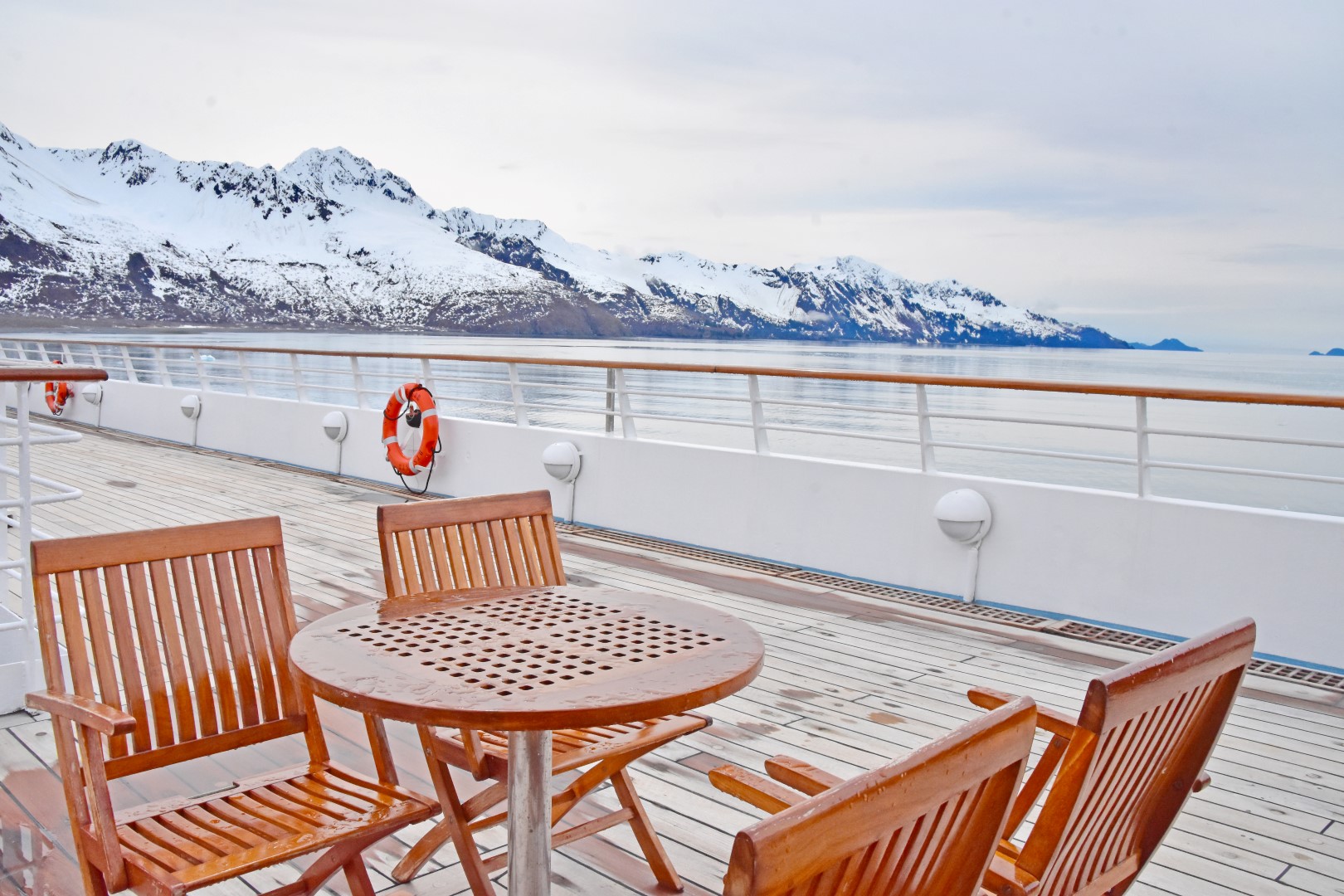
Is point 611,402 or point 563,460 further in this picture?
point 611,402

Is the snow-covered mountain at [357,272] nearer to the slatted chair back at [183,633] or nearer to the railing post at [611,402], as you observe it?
the railing post at [611,402]

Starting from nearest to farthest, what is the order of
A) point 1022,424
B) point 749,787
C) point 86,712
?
point 749,787
point 86,712
point 1022,424

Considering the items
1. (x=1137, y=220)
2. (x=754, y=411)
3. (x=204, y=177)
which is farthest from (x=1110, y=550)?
(x=204, y=177)

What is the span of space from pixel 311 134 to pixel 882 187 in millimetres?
159608

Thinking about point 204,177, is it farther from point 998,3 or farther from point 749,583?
point 749,583

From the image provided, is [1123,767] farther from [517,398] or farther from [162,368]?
[162,368]

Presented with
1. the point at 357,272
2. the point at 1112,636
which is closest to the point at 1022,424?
the point at 1112,636

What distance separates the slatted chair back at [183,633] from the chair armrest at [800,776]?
822 millimetres

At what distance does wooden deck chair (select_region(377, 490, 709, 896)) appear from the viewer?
5.43ft

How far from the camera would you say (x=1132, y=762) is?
1.17 m

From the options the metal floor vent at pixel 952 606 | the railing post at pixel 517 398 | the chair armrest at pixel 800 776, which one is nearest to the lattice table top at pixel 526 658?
the chair armrest at pixel 800 776

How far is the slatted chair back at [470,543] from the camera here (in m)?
1.88

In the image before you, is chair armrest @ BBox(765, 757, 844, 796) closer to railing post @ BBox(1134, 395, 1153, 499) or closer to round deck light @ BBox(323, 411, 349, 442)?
railing post @ BBox(1134, 395, 1153, 499)

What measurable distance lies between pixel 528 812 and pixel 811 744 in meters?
1.24
